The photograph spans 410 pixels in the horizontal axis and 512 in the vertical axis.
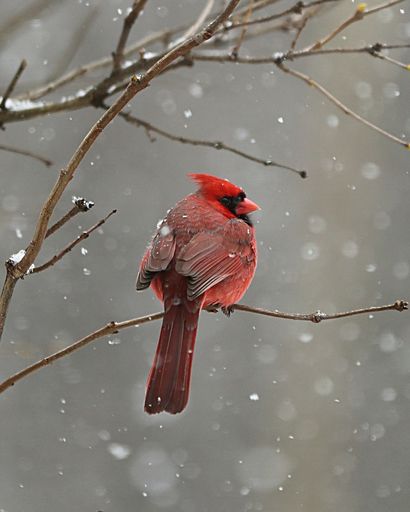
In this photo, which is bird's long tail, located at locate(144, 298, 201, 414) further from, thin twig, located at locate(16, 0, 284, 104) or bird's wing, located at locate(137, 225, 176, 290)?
thin twig, located at locate(16, 0, 284, 104)

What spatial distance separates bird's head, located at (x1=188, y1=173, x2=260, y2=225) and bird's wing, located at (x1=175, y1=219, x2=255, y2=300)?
0.10 metres

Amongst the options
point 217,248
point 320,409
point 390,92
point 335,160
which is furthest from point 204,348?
point 217,248

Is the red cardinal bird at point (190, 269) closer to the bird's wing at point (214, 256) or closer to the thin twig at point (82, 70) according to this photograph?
the bird's wing at point (214, 256)

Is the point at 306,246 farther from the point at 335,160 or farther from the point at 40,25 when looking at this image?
the point at 40,25

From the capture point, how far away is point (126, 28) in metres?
2.89

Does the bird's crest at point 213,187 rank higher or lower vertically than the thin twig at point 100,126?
higher

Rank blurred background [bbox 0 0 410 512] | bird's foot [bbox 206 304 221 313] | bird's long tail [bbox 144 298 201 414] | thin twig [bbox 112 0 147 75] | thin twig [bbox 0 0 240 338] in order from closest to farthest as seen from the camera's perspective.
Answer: thin twig [bbox 0 0 240 338] < bird's long tail [bbox 144 298 201 414] < thin twig [bbox 112 0 147 75] < bird's foot [bbox 206 304 221 313] < blurred background [bbox 0 0 410 512]

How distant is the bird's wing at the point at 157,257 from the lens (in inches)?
113

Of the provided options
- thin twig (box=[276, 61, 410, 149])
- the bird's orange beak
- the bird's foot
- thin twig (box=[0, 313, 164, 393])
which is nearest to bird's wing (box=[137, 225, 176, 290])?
the bird's foot

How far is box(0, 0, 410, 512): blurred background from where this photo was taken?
8.08m

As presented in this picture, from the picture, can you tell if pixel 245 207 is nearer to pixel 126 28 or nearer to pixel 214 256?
pixel 214 256

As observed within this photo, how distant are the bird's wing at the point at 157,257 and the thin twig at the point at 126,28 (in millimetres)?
531

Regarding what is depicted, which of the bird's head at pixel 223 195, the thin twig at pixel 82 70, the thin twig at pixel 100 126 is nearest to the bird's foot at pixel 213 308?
the bird's head at pixel 223 195

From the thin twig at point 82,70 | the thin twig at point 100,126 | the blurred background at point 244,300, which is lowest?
the thin twig at point 100,126
